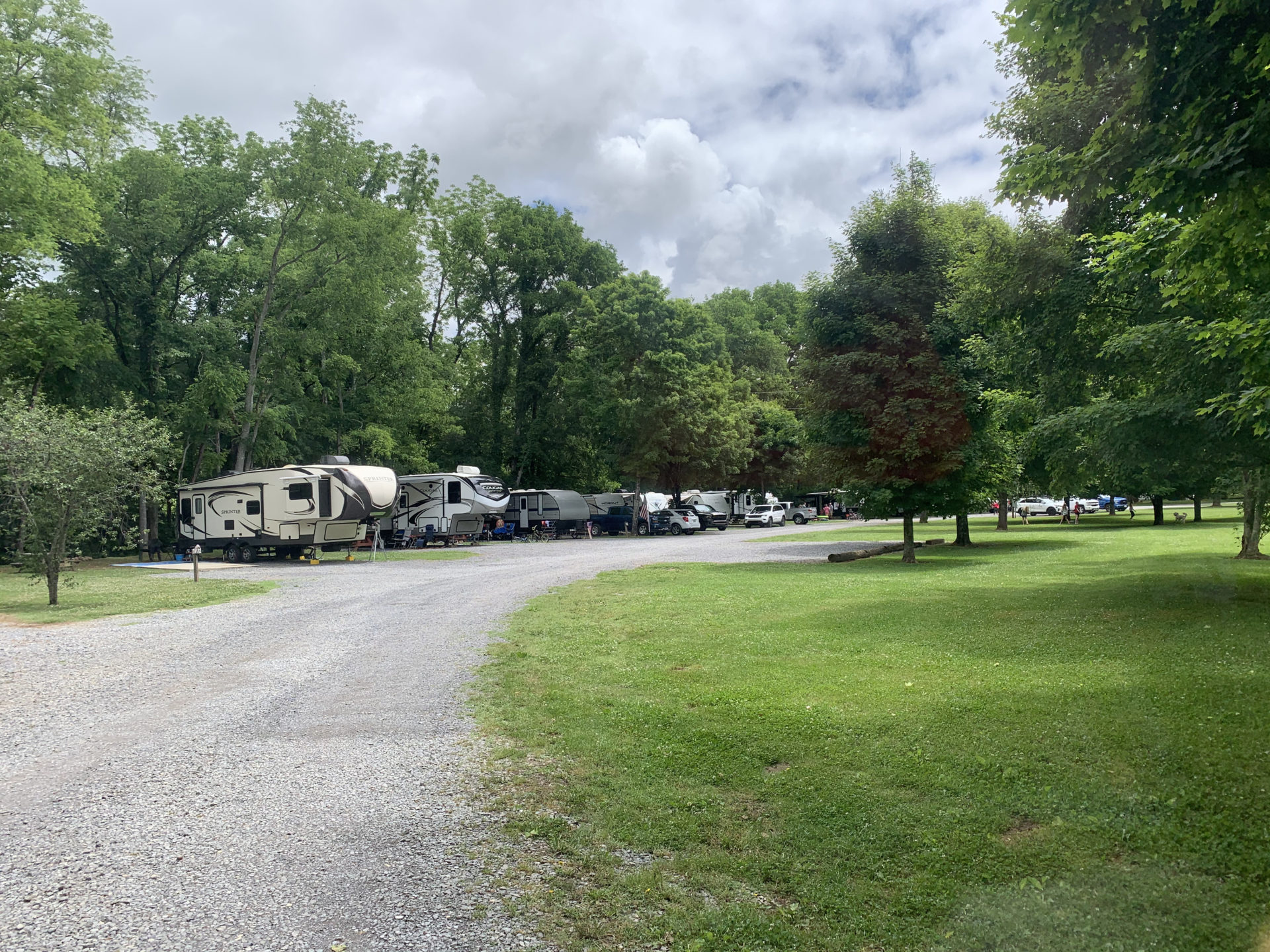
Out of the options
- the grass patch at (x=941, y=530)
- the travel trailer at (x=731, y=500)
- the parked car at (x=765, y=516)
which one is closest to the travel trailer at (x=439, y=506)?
the grass patch at (x=941, y=530)

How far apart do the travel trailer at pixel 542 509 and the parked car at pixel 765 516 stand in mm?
14201

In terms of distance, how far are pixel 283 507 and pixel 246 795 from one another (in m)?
21.7

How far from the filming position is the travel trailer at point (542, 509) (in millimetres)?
38125

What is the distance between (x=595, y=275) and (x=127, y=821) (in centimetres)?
4531

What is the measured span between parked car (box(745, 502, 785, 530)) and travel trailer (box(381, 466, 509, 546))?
20698 millimetres

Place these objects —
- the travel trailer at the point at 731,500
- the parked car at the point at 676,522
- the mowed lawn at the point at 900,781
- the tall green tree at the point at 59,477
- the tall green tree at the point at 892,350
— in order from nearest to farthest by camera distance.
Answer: the mowed lawn at the point at 900,781 → the tall green tree at the point at 59,477 → the tall green tree at the point at 892,350 → the parked car at the point at 676,522 → the travel trailer at the point at 731,500

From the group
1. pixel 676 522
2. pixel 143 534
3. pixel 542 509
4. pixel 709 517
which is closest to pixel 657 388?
pixel 676 522

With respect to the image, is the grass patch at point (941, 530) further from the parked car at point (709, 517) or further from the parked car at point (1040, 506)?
the parked car at point (709, 517)

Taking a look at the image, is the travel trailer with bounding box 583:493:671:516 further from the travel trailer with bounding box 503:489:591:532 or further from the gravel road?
the gravel road

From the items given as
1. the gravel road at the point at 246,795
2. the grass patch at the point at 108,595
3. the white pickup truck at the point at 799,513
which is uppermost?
the white pickup truck at the point at 799,513

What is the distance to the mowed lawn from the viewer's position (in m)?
3.37

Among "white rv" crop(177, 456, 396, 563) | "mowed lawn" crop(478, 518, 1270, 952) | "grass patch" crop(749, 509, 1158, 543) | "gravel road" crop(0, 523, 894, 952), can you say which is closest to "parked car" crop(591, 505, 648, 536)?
"grass patch" crop(749, 509, 1158, 543)

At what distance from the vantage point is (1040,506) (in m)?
55.3

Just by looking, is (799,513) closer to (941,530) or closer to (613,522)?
(941,530)
